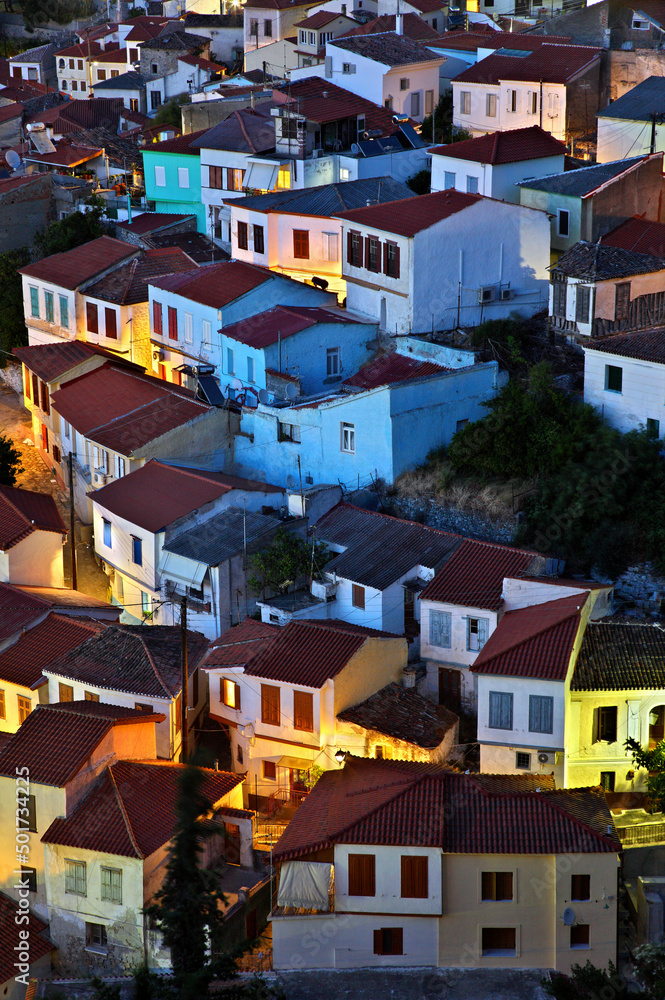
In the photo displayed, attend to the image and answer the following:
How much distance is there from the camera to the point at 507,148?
5116 cm

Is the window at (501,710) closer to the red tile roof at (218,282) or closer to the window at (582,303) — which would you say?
the window at (582,303)

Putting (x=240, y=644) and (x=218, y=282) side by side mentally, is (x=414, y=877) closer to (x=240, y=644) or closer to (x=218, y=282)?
(x=240, y=644)

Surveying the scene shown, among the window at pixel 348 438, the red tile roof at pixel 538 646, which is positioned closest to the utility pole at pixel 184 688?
the red tile roof at pixel 538 646

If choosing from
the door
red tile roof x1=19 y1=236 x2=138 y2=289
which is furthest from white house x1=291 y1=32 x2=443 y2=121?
the door

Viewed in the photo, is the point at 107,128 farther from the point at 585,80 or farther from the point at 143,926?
the point at 143,926

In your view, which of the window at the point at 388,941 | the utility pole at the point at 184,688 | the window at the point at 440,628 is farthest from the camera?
the window at the point at 440,628

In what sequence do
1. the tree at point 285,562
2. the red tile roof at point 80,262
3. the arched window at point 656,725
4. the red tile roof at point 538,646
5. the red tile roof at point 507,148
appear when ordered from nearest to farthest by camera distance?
the red tile roof at point 538,646 → the arched window at point 656,725 → the tree at point 285,562 → the red tile roof at point 507,148 → the red tile roof at point 80,262

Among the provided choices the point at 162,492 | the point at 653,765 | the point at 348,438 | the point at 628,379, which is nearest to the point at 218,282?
the point at 162,492

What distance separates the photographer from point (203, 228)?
201 feet

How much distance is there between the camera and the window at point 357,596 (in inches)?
1532

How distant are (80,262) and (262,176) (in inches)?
321

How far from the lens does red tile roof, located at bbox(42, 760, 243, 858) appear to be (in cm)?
3086

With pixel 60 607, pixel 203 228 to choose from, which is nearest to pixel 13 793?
pixel 60 607

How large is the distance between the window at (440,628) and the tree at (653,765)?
598cm
